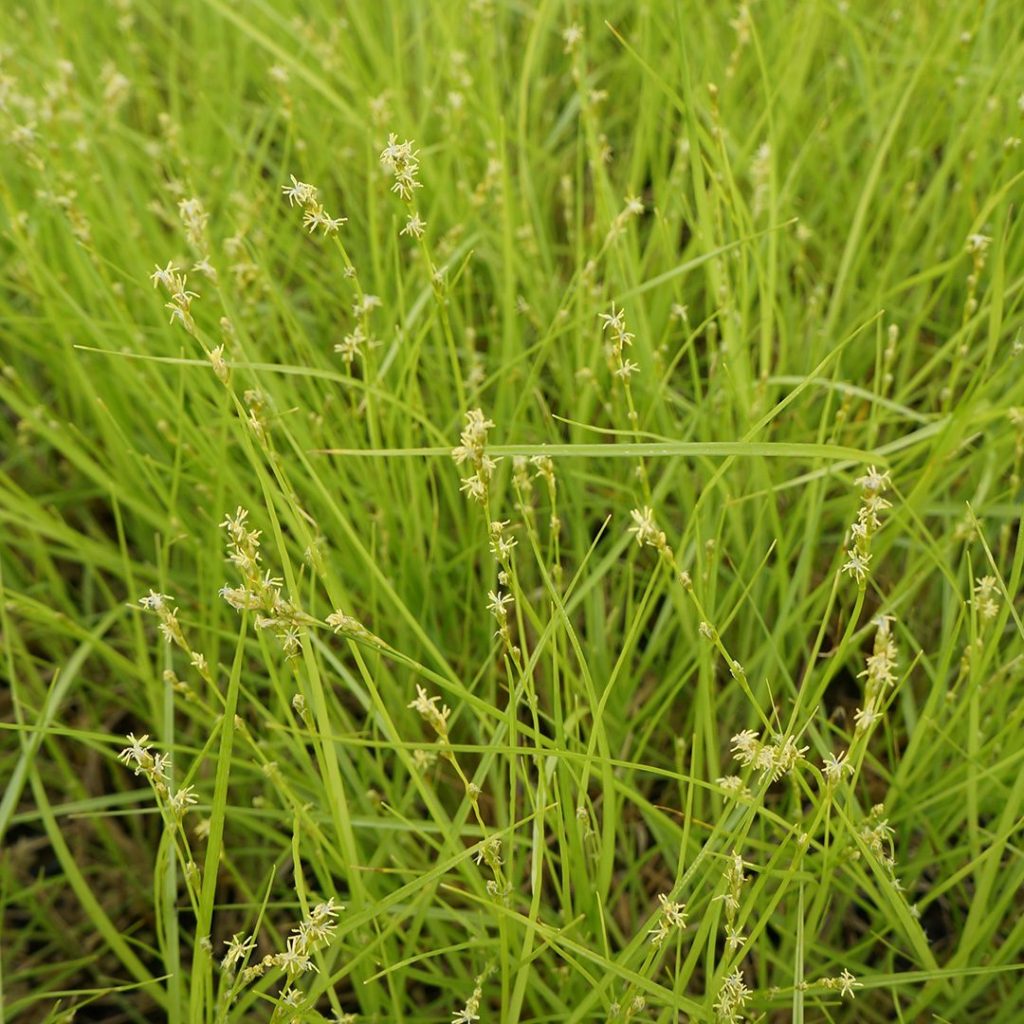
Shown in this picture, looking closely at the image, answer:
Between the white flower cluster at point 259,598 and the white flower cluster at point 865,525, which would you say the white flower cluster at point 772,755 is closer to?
the white flower cluster at point 865,525

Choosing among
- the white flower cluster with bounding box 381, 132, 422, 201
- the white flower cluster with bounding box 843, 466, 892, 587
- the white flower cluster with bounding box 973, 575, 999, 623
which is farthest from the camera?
the white flower cluster with bounding box 973, 575, 999, 623

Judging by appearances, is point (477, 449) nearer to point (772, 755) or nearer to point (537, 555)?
point (537, 555)

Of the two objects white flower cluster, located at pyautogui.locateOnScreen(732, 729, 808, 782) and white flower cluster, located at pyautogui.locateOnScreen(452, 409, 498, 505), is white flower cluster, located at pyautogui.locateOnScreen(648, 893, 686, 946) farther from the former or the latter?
white flower cluster, located at pyautogui.locateOnScreen(452, 409, 498, 505)

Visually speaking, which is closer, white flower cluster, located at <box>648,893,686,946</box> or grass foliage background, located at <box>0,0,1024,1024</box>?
white flower cluster, located at <box>648,893,686,946</box>

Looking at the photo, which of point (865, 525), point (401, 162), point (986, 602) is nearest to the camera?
point (865, 525)

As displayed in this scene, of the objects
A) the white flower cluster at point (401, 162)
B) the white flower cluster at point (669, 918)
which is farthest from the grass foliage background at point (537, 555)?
the white flower cluster at point (401, 162)

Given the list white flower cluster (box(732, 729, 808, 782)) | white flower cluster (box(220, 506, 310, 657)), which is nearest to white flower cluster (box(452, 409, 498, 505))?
white flower cluster (box(220, 506, 310, 657))

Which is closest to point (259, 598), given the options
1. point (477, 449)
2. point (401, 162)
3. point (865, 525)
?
point (477, 449)

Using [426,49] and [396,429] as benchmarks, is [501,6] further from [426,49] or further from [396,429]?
[396,429]
